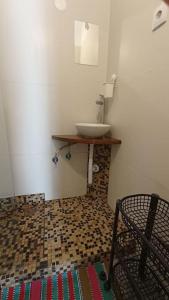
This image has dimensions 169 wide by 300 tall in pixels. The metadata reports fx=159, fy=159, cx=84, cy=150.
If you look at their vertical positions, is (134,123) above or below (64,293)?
above

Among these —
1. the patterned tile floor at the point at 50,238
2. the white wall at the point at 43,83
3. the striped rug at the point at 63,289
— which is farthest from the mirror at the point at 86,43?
the striped rug at the point at 63,289

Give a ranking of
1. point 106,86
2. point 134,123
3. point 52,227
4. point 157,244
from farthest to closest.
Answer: point 106,86
point 52,227
point 134,123
point 157,244

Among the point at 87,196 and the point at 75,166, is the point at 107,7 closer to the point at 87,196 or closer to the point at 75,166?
the point at 75,166

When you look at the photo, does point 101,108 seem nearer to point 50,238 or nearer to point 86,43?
point 86,43

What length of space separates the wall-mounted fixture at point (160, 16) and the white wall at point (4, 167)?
1.25 meters

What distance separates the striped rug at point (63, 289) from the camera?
935mm

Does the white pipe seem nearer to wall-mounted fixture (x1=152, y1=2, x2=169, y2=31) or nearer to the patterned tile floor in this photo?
the patterned tile floor

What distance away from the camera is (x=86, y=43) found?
1516 millimetres

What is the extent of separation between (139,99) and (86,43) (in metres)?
0.84

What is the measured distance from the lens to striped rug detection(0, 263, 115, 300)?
0.94 m

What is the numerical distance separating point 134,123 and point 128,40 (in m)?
0.65

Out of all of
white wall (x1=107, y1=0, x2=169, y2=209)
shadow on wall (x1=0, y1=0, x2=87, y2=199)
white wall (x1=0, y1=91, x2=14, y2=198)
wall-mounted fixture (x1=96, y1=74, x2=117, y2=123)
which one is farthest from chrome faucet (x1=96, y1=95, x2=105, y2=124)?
white wall (x1=0, y1=91, x2=14, y2=198)

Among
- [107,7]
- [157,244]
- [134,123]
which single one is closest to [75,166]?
[134,123]

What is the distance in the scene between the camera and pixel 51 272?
1.04 meters
